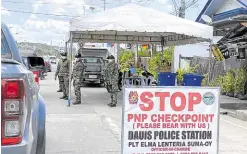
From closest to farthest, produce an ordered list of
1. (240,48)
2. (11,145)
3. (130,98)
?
(11,145), (130,98), (240,48)

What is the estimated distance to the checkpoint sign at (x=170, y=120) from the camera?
480 centimetres

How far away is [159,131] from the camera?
4848mm

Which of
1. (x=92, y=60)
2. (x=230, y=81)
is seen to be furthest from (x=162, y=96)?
(x=92, y=60)

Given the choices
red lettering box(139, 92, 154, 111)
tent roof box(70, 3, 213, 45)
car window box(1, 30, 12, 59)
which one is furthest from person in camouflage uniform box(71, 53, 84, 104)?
red lettering box(139, 92, 154, 111)

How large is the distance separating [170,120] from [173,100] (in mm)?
239

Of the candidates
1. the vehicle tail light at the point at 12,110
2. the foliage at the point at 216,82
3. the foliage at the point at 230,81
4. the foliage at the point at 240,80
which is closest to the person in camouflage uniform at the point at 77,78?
the foliage at the point at 216,82

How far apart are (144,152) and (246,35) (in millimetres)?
12650

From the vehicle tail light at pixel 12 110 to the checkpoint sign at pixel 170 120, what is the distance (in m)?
1.85

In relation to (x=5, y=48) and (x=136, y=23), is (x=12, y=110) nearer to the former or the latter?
(x=5, y=48)

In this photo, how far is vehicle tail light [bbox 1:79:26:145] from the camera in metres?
3.01

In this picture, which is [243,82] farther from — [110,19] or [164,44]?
[110,19]

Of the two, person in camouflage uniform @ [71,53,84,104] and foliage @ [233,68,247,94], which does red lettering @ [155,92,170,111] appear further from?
foliage @ [233,68,247,94]

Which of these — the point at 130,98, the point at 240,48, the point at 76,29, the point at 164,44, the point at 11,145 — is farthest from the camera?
the point at 164,44

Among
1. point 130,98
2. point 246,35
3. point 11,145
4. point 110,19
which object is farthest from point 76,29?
point 11,145
